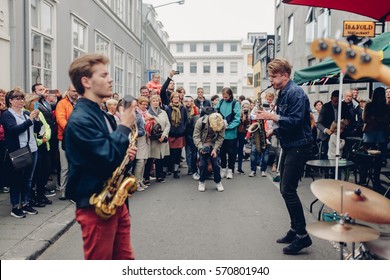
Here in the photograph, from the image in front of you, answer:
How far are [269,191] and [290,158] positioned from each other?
371 centimetres

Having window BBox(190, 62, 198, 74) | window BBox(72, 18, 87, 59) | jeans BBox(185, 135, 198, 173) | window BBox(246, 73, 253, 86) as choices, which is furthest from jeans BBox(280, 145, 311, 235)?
window BBox(190, 62, 198, 74)

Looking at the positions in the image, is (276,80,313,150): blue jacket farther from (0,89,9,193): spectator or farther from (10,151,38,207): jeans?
(0,89,9,193): spectator

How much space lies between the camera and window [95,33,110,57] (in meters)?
15.2

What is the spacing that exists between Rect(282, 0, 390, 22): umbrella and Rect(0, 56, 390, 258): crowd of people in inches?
51.1

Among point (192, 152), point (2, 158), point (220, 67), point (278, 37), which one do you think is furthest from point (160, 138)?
point (220, 67)

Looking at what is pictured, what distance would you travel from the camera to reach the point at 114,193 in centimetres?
263

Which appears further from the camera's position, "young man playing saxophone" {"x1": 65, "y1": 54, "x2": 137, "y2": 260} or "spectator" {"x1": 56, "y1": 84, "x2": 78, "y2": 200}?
"spectator" {"x1": 56, "y1": 84, "x2": 78, "y2": 200}

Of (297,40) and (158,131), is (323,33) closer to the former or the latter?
(158,131)

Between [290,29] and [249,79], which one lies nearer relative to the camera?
[290,29]

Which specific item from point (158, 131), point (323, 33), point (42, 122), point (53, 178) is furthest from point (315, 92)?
point (323, 33)

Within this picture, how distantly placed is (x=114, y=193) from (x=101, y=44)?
14.2m

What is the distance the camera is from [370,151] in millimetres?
6961

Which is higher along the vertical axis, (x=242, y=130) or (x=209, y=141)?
(x=242, y=130)

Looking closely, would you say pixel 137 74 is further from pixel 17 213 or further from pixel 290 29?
pixel 17 213
